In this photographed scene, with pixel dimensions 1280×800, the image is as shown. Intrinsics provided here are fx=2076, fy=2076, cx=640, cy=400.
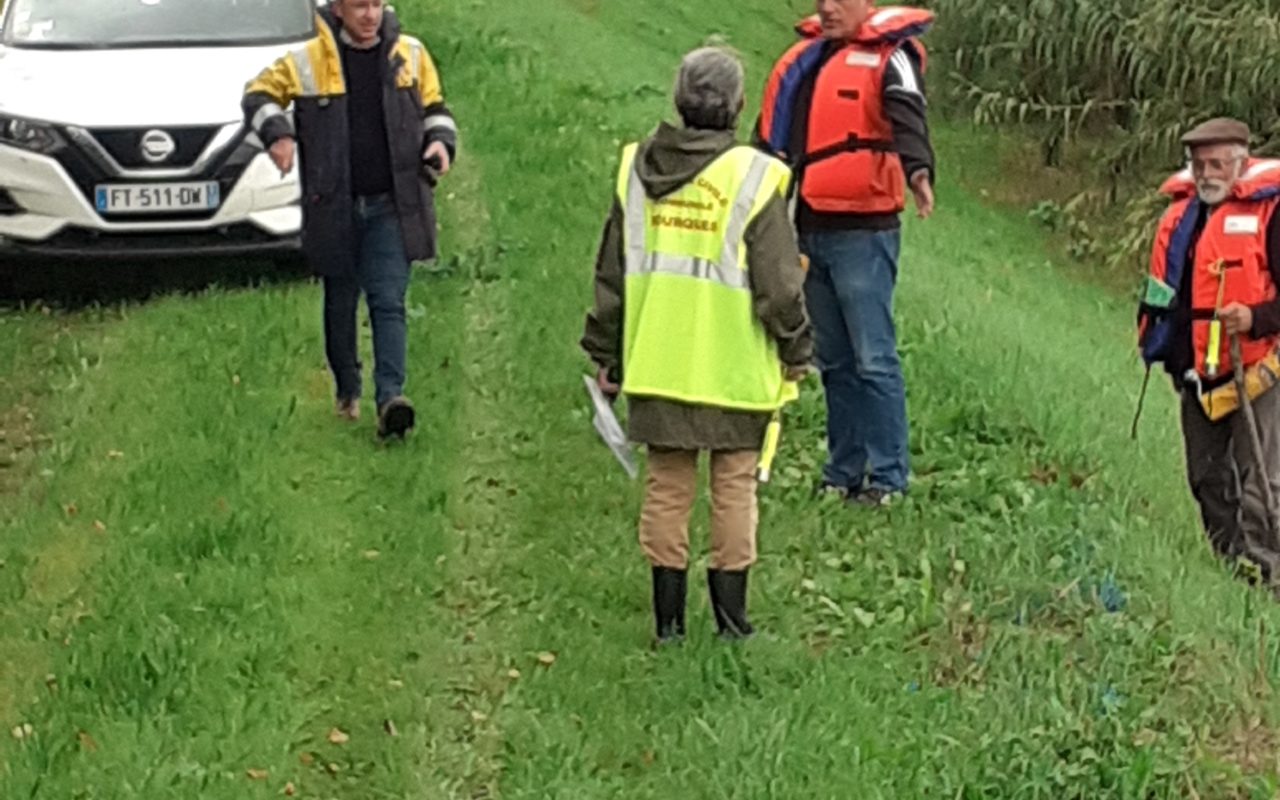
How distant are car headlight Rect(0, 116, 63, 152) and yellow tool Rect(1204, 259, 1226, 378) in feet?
18.9

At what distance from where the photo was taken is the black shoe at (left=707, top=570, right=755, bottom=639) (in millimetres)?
6176

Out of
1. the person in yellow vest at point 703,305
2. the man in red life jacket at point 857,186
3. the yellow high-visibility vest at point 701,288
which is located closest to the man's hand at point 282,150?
the man in red life jacket at point 857,186

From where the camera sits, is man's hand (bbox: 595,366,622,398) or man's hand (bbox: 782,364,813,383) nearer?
man's hand (bbox: 782,364,813,383)

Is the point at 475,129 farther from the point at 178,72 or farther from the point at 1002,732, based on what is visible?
the point at 1002,732

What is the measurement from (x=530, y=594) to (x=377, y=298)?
1.76 m

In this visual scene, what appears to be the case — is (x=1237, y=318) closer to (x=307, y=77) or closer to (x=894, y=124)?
(x=894, y=124)

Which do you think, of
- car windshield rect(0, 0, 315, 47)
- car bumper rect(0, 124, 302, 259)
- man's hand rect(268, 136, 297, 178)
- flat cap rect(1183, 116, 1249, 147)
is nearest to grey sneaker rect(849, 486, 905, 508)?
flat cap rect(1183, 116, 1249, 147)

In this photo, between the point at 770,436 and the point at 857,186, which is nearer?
the point at 770,436

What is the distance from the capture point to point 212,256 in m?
10.6

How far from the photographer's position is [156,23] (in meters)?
11.5

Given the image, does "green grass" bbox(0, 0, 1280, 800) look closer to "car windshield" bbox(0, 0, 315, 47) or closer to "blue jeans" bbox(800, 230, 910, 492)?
"blue jeans" bbox(800, 230, 910, 492)

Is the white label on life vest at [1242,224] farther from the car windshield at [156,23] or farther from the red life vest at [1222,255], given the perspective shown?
the car windshield at [156,23]

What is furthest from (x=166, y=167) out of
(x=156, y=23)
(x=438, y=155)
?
(x=438, y=155)

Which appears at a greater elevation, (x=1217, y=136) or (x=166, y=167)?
(x=1217, y=136)
